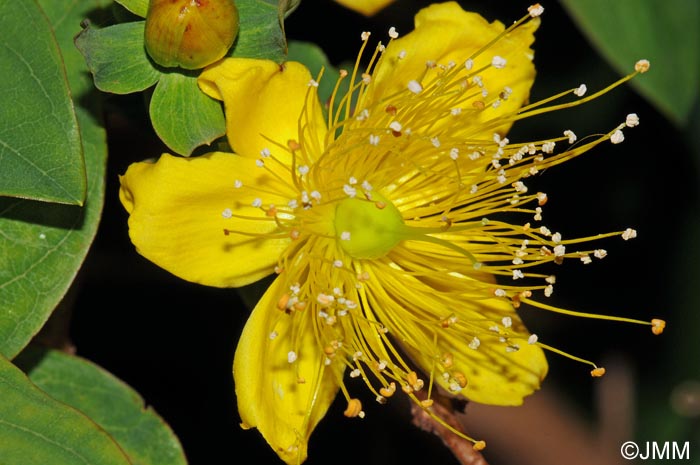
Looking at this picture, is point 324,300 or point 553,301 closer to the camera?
point 324,300

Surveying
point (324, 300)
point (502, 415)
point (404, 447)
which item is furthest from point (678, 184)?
point (324, 300)

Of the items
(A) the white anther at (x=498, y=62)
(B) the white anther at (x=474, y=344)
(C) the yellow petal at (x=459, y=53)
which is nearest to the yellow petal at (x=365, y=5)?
(C) the yellow petal at (x=459, y=53)

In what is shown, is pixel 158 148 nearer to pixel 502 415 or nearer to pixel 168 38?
pixel 168 38

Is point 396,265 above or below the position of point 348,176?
below

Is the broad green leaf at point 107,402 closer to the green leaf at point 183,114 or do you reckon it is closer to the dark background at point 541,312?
the dark background at point 541,312

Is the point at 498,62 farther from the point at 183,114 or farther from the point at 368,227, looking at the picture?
the point at 183,114

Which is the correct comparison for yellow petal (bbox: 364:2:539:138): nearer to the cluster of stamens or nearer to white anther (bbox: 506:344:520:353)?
the cluster of stamens
